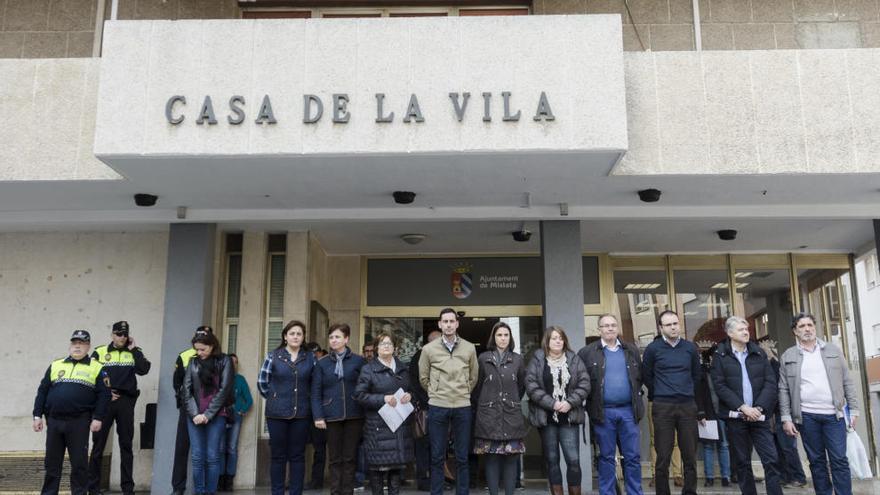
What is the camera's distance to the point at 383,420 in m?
Answer: 7.60

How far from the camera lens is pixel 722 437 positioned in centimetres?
1036

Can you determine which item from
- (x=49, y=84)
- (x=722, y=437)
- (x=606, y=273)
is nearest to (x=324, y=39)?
(x=49, y=84)

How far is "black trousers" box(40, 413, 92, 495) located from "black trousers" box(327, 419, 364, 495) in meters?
2.56

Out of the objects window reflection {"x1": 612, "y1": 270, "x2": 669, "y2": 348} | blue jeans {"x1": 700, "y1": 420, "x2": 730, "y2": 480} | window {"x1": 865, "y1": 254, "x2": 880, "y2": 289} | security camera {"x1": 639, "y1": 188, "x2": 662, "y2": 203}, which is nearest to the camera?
security camera {"x1": 639, "y1": 188, "x2": 662, "y2": 203}

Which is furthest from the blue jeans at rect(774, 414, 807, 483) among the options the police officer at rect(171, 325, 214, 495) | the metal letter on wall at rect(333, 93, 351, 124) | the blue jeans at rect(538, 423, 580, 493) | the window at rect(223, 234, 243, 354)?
the window at rect(223, 234, 243, 354)

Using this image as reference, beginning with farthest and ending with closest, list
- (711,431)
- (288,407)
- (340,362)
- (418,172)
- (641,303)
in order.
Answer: (641,303) < (711,431) < (418,172) < (340,362) < (288,407)

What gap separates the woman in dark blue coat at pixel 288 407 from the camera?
24.9 feet

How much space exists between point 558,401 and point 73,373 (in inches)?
195

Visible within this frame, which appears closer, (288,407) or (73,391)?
(288,407)

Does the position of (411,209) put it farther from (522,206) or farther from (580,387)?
(580,387)

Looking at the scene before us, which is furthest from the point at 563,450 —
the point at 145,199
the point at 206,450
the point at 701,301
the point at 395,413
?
the point at 701,301

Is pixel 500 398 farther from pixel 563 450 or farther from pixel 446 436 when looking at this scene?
pixel 563 450

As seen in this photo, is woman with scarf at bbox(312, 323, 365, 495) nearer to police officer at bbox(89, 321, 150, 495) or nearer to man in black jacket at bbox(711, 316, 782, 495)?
police officer at bbox(89, 321, 150, 495)

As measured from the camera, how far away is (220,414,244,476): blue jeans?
9.98m
